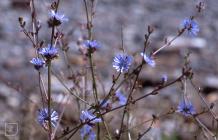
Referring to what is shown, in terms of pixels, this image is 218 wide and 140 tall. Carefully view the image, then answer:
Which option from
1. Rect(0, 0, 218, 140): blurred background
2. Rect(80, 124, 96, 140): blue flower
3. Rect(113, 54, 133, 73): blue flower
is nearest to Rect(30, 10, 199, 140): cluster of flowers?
Rect(113, 54, 133, 73): blue flower

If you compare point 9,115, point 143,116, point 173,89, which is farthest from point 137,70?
point 173,89

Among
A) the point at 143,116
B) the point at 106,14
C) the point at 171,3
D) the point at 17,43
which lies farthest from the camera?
the point at 171,3

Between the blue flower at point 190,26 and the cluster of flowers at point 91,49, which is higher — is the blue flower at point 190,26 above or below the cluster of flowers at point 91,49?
above

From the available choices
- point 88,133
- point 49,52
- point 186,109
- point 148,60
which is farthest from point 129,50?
point 49,52

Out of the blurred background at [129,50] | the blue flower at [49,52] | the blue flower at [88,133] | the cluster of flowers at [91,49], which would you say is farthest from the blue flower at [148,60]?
the blurred background at [129,50]

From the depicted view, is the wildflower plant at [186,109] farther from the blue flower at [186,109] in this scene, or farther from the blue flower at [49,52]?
the blue flower at [49,52]

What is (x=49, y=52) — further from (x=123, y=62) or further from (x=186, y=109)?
(x=186, y=109)

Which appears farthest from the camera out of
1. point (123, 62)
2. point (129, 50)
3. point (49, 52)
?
point (129, 50)

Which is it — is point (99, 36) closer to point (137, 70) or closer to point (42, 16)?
point (42, 16)
